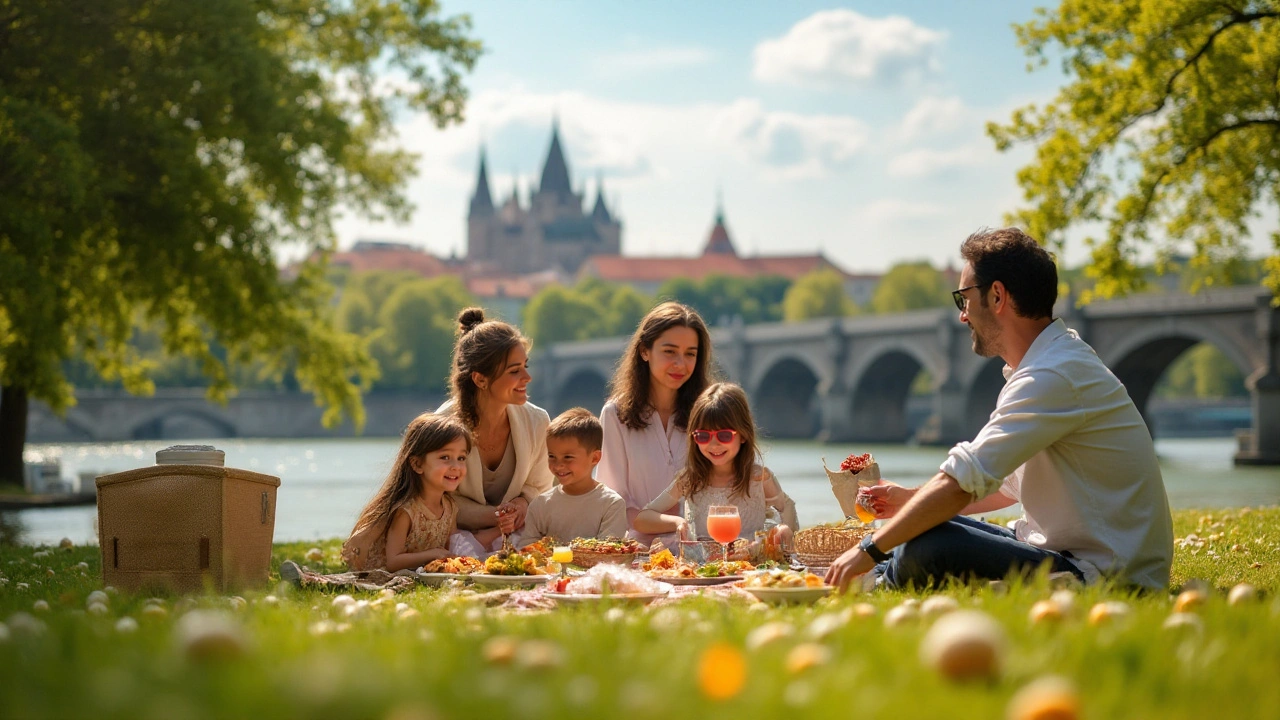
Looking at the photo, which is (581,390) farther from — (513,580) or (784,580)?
(784,580)

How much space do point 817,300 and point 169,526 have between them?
82747 mm

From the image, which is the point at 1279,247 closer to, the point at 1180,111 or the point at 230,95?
the point at 1180,111

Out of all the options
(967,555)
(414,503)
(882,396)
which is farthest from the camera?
(882,396)

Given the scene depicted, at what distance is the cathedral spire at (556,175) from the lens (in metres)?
144

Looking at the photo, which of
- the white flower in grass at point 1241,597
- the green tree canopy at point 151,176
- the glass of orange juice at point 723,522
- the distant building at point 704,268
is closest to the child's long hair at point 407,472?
the glass of orange juice at point 723,522

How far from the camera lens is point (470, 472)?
6.45 metres

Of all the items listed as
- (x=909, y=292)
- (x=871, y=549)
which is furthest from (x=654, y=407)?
(x=909, y=292)

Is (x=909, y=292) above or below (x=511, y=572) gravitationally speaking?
above

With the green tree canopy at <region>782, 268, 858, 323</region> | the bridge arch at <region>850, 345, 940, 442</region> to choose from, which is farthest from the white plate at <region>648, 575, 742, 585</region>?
the green tree canopy at <region>782, 268, 858, 323</region>

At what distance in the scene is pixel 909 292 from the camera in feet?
268

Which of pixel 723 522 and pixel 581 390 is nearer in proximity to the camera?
pixel 723 522

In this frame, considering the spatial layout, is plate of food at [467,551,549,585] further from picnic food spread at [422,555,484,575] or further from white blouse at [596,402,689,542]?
white blouse at [596,402,689,542]

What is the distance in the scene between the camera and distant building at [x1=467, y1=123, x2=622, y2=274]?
144m

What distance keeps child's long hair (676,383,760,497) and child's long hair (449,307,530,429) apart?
1.04 metres
